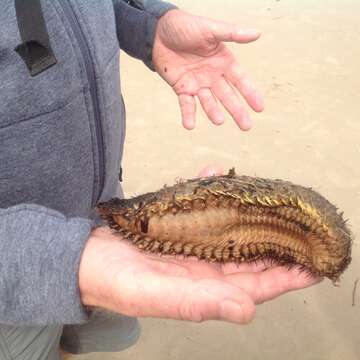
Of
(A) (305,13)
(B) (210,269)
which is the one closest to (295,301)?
(B) (210,269)

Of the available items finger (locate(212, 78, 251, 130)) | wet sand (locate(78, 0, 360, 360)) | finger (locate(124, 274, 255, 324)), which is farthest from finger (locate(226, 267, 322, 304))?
wet sand (locate(78, 0, 360, 360))

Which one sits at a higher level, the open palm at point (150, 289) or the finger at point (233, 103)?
the open palm at point (150, 289)

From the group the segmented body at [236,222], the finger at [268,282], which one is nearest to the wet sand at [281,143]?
the segmented body at [236,222]

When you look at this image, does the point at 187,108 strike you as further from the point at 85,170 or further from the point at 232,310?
the point at 232,310

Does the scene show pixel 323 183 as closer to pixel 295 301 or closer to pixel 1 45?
pixel 295 301

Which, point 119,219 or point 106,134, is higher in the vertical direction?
point 106,134

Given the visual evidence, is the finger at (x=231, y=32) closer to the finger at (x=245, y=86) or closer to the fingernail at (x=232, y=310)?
the finger at (x=245, y=86)

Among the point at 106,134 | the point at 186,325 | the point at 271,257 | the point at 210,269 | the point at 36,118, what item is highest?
the point at 36,118
